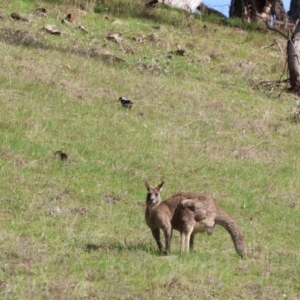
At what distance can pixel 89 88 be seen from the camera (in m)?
15.6

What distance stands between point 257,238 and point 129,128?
4.13 m

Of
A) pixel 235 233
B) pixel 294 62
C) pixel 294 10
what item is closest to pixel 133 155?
pixel 235 233

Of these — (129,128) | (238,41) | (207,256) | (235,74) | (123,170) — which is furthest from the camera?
(238,41)

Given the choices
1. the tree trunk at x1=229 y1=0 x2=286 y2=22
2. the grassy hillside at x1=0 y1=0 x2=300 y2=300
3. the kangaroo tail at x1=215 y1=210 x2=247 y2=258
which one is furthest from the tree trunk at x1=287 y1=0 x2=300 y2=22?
the kangaroo tail at x1=215 y1=210 x2=247 y2=258

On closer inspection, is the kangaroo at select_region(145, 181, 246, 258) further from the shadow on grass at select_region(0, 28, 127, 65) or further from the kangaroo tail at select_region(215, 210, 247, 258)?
the shadow on grass at select_region(0, 28, 127, 65)

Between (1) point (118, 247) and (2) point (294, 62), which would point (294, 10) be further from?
(1) point (118, 247)

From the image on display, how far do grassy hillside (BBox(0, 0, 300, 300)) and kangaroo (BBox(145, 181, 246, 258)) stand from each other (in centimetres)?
19

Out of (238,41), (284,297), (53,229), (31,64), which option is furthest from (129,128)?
(238,41)

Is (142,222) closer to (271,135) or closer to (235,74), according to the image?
(271,135)

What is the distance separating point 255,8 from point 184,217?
18191 millimetres

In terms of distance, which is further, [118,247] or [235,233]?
[235,233]

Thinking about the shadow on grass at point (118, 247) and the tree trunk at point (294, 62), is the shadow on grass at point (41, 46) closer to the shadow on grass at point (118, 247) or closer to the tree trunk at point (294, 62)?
the tree trunk at point (294, 62)

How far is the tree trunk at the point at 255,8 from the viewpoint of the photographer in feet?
88.5

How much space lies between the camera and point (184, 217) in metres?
9.09
